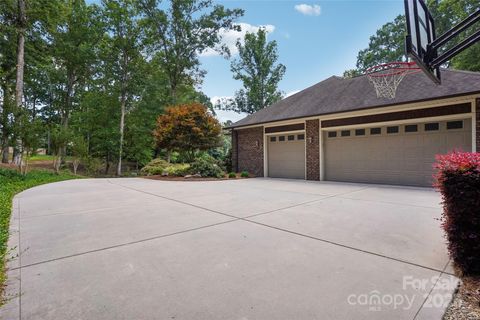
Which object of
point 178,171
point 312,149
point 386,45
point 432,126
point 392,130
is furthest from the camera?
point 386,45

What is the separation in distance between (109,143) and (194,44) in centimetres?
1037

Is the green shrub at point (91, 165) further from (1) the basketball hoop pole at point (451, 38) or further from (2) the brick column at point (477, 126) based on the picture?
(2) the brick column at point (477, 126)

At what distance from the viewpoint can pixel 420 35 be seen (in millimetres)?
4059

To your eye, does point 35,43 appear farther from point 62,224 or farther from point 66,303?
point 66,303

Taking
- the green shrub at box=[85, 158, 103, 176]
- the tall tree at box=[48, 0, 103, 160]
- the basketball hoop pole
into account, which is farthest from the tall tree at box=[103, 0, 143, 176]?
the basketball hoop pole

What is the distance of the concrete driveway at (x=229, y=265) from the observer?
6.20 ft

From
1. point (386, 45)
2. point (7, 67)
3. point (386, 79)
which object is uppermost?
point (386, 45)

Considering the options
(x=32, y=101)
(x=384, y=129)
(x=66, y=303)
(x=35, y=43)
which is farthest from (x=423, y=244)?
(x=32, y=101)

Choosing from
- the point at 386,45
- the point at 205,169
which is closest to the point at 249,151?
the point at 205,169

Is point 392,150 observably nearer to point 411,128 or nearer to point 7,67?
point 411,128

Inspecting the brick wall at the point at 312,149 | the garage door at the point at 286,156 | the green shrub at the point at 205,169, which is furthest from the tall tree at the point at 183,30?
the brick wall at the point at 312,149

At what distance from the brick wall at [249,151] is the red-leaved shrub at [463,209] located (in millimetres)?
10906

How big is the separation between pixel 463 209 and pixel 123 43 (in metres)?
19.7

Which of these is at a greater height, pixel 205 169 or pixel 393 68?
pixel 393 68
